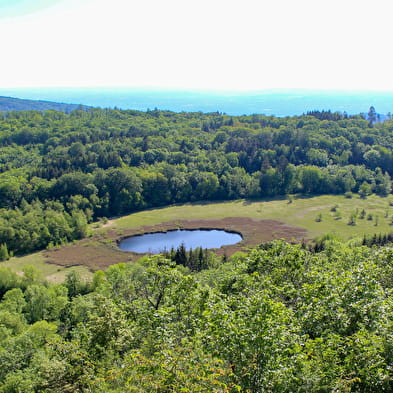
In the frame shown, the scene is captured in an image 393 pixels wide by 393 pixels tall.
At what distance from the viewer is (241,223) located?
10344cm

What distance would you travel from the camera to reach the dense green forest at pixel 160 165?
103 m

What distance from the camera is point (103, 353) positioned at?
22.4 meters

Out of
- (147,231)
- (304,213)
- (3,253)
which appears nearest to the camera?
(3,253)

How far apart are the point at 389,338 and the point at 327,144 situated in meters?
144

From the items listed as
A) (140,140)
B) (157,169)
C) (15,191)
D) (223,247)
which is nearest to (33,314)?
(223,247)

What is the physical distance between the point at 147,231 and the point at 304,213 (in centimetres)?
4324

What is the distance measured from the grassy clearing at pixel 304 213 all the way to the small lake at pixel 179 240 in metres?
8.34

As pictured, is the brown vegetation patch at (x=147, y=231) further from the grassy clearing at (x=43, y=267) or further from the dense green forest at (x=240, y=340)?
the dense green forest at (x=240, y=340)

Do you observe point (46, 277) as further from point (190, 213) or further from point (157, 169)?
point (157, 169)

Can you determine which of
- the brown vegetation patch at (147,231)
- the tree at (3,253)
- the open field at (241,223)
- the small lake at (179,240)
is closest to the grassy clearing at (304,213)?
the open field at (241,223)

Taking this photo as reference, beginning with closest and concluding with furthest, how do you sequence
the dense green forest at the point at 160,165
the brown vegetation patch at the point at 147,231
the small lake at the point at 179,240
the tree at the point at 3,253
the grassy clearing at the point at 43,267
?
the grassy clearing at the point at 43,267 < the brown vegetation patch at the point at 147,231 < the tree at the point at 3,253 < the small lake at the point at 179,240 < the dense green forest at the point at 160,165

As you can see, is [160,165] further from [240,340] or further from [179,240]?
[240,340]

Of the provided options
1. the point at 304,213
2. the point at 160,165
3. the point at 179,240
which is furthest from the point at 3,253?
the point at 304,213

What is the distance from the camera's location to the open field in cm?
8119
